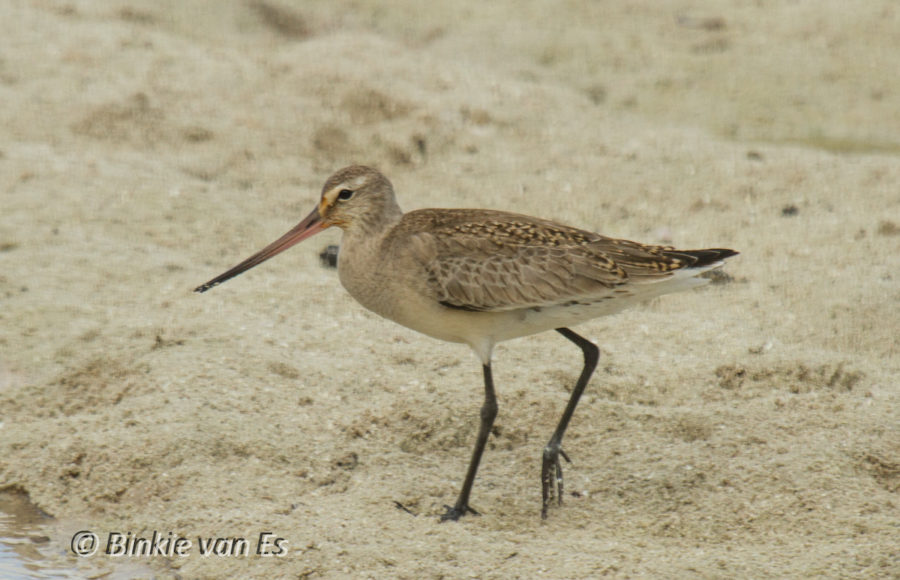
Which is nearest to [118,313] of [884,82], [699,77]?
[699,77]

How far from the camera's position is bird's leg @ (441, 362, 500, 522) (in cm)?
473

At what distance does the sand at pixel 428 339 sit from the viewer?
4727 millimetres

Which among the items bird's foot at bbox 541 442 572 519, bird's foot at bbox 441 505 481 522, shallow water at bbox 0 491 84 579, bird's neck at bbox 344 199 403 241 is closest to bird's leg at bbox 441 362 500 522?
bird's foot at bbox 441 505 481 522

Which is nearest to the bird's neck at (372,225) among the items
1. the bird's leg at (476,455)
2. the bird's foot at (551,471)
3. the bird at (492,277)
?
the bird at (492,277)

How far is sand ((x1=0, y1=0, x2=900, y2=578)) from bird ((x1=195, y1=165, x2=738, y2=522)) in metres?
0.49

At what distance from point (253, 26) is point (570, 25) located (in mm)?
2738

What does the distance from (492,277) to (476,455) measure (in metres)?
0.69

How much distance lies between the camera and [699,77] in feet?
32.8

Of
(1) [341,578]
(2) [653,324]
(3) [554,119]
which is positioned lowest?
(1) [341,578]

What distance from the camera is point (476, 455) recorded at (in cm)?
478

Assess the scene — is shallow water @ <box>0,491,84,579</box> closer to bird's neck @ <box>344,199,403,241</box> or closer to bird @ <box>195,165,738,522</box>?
bird @ <box>195,165,738,522</box>

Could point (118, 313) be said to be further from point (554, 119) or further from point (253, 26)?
point (253, 26)

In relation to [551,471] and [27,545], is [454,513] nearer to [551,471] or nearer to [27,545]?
[551,471]

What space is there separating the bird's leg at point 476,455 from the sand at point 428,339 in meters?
0.08
